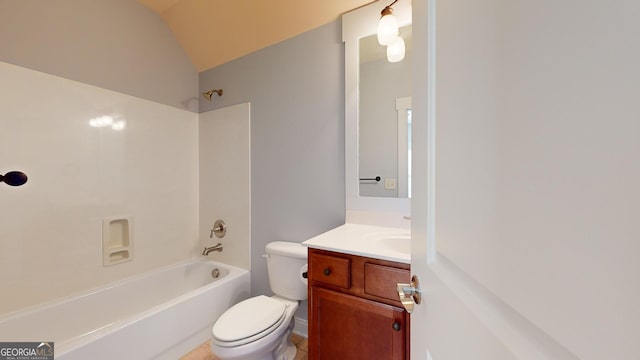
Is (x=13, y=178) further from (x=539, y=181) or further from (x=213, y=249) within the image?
(x=539, y=181)

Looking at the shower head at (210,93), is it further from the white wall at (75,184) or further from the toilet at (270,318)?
the toilet at (270,318)

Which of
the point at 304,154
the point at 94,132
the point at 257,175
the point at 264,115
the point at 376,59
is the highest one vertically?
the point at 376,59

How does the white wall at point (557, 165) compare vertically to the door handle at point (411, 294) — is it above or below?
above

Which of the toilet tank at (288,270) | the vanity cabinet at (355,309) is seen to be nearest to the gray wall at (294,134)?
the toilet tank at (288,270)

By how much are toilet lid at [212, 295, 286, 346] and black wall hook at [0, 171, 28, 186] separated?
1.30m

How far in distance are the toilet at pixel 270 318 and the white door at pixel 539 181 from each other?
1.00 meters

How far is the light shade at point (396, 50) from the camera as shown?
4.42 feet

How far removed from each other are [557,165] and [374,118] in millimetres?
1352

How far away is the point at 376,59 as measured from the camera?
1.49 metres

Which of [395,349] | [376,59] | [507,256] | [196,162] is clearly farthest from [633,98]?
[196,162]

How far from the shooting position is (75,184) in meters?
1.52

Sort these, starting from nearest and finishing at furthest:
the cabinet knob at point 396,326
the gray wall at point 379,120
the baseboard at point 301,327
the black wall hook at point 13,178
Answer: the cabinet knob at point 396,326 → the black wall hook at point 13,178 → the gray wall at point 379,120 → the baseboard at point 301,327

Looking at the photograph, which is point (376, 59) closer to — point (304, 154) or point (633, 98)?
point (304, 154)

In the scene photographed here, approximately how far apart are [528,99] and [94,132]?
221 cm
